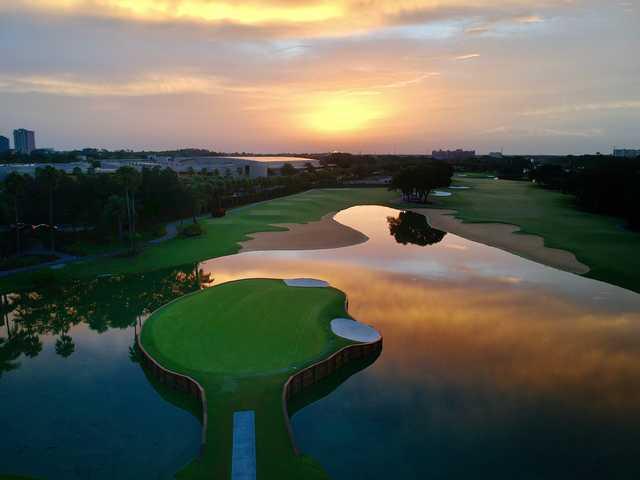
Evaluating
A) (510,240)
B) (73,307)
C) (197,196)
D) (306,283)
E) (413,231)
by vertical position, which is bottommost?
(73,307)

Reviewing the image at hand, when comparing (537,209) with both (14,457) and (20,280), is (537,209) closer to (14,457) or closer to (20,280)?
(20,280)

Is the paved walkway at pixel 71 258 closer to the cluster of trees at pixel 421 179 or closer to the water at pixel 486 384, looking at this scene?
the water at pixel 486 384

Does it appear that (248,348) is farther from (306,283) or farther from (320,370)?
(306,283)

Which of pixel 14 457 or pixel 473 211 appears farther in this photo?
pixel 473 211

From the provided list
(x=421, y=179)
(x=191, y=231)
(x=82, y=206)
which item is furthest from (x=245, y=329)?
(x=421, y=179)

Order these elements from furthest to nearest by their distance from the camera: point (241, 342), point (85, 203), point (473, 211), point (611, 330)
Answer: point (473, 211) < point (85, 203) < point (611, 330) < point (241, 342)

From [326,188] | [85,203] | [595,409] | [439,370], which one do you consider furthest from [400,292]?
[326,188]
